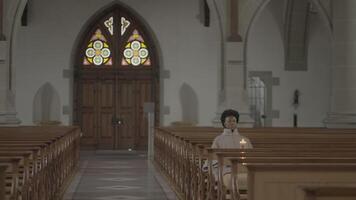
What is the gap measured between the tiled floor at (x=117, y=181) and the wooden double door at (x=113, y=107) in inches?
147

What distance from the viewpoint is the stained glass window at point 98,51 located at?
75.8 ft

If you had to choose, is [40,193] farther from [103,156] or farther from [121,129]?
[121,129]

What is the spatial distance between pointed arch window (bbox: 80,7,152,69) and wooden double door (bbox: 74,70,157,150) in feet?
1.12

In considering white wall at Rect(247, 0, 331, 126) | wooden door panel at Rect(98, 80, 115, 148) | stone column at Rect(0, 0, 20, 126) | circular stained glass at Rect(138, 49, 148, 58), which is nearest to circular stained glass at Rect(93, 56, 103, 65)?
wooden door panel at Rect(98, 80, 115, 148)

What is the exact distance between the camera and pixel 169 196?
400 inches

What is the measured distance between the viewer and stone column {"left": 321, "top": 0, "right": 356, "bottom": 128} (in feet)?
54.9

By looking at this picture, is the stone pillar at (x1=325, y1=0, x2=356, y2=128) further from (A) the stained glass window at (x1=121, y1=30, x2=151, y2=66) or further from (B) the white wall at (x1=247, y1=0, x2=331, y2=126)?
(A) the stained glass window at (x1=121, y1=30, x2=151, y2=66)

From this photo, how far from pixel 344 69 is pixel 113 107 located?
8608 mm

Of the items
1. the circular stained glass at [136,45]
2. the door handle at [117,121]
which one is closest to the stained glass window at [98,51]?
the circular stained glass at [136,45]

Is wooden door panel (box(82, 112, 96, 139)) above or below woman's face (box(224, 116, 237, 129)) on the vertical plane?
below

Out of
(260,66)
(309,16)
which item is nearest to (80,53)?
(260,66)

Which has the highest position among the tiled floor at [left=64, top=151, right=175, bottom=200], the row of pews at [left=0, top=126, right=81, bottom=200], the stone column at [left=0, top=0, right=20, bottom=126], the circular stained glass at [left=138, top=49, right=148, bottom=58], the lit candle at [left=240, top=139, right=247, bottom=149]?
the circular stained glass at [left=138, top=49, right=148, bottom=58]

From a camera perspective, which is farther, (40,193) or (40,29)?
(40,29)

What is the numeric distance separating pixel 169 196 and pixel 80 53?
13.5 meters
